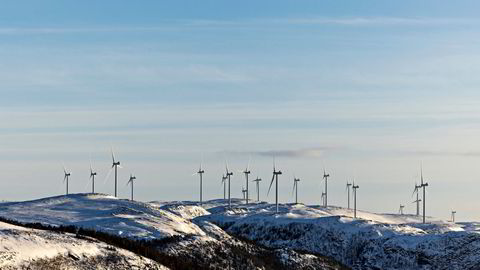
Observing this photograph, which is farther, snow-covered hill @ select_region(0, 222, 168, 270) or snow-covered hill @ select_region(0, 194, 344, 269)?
snow-covered hill @ select_region(0, 194, 344, 269)

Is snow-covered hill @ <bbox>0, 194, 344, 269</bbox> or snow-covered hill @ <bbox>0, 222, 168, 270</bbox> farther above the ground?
snow-covered hill @ <bbox>0, 222, 168, 270</bbox>

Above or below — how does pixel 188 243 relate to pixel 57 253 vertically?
below

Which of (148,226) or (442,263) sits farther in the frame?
(442,263)

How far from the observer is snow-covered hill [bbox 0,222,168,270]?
71.8m

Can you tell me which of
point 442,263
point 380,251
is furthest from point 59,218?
point 442,263

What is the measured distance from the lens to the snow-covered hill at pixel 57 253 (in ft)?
235

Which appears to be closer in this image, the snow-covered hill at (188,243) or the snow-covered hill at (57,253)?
the snow-covered hill at (57,253)

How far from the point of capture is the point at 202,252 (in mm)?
132000

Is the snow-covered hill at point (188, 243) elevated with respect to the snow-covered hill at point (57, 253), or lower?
lower

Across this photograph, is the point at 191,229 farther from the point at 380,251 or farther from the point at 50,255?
the point at 50,255

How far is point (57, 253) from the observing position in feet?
251

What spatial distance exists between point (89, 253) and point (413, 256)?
11986cm

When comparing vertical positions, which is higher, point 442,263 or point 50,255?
point 50,255

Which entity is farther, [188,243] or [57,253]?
[188,243]
